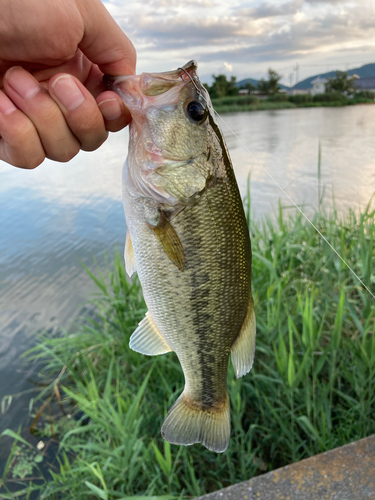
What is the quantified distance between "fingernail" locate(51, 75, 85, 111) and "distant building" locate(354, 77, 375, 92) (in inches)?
46.3

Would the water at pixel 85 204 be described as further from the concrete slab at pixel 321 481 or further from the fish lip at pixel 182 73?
the concrete slab at pixel 321 481

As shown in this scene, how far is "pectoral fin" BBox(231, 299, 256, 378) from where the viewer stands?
4.09 ft

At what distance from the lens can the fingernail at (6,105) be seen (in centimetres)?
123

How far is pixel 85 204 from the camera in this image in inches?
372

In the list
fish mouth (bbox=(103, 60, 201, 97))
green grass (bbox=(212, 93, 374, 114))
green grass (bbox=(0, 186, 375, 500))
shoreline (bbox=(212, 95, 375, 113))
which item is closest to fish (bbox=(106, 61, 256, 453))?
fish mouth (bbox=(103, 60, 201, 97))

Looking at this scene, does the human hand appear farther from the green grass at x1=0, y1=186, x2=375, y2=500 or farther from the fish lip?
the green grass at x1=0, y1=186, x2=375, y2=500

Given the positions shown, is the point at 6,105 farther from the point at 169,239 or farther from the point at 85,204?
the point at 85,204

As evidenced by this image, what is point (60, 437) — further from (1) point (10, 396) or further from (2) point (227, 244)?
(2) point (227, 244)

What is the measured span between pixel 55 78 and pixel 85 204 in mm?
8544

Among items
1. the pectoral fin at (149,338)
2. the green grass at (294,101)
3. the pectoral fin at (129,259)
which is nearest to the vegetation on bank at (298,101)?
the green grass at (294,101)

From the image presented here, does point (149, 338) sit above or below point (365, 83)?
below

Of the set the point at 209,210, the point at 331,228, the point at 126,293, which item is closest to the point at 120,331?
the point at 126,293

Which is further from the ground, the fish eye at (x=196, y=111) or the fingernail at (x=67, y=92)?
the fingernail at (x=67, y=92)

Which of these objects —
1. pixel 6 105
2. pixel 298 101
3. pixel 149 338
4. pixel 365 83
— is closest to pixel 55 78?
pixel 6 105
